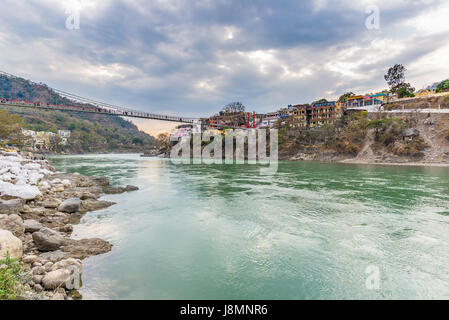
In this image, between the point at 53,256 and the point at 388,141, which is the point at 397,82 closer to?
the point at 388,141

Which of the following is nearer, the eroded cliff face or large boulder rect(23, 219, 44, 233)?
large boulder rect(23, 219, 44, 233)

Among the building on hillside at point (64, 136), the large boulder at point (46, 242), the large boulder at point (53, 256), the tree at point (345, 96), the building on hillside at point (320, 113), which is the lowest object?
the large boulder at point (53, 256)

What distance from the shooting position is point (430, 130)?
33.0 m

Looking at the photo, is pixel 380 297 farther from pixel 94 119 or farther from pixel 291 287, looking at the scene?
pixel 94 119

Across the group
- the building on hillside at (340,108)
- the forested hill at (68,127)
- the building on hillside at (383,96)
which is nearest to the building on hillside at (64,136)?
the forested hill at (68,127)

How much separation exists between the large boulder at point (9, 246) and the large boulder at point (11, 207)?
2.52 metres

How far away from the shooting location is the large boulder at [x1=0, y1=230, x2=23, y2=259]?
3729mm

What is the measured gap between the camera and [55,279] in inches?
138

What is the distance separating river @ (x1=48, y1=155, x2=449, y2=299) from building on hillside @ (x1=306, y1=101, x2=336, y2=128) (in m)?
40.0

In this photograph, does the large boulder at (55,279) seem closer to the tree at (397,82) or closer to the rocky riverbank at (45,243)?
the rocky riverbank at (45,243)

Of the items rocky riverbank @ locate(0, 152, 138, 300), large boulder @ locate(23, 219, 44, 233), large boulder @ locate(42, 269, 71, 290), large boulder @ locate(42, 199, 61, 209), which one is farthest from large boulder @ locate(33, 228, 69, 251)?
large boulder @ locate(42, 199, 61, 209)

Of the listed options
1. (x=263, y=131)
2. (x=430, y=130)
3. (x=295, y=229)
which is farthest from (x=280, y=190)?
(x=263, y=131)

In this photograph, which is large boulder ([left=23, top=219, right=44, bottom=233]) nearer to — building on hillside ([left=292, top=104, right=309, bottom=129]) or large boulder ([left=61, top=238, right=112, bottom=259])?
large boulder ([left=61, top=238, right=112, bottom=259])

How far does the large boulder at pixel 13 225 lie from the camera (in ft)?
15.6
